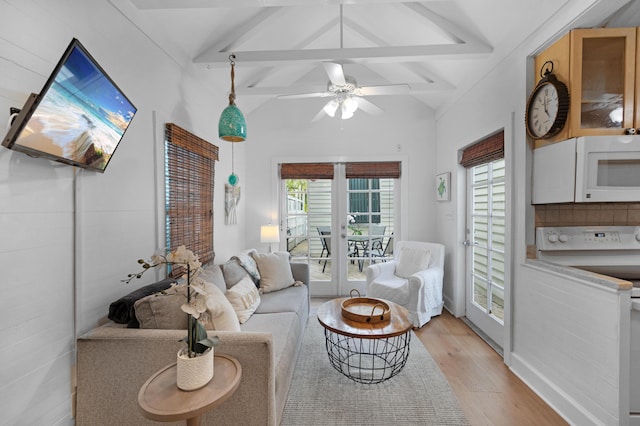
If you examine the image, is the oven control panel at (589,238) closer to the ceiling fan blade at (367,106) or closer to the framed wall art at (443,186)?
the framed wall art at (443,186)

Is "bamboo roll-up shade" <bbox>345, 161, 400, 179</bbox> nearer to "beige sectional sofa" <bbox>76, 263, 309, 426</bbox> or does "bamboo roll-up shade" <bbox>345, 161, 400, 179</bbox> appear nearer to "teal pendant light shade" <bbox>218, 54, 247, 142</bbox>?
"teal pendant light shade" <bbox>218, 54, 247, 142</bbox>

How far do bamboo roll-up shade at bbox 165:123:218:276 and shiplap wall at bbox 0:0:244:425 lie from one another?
19cm

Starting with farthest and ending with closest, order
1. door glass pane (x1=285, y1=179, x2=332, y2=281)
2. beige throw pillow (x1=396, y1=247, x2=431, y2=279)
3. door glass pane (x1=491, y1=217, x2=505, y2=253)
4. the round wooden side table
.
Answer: door glass pane (x1=285, y1=179, x2=332, y2=281), beige throw pillow (x1=396, y1=247, x2=431, y2=279), door glass pane (x1=491, y1=217, x2=505, y2=253), the round wooden side table

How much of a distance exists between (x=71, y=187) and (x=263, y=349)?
124 cm

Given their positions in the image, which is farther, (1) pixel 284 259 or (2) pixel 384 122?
(2) pixel 384 122

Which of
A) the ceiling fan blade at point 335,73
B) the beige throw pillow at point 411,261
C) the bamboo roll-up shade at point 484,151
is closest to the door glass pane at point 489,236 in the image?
the bamboo roll-up shade at point 484,151

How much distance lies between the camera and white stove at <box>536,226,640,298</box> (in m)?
1.93

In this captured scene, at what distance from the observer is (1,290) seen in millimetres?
1084

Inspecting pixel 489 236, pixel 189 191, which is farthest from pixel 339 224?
pixel 189 191

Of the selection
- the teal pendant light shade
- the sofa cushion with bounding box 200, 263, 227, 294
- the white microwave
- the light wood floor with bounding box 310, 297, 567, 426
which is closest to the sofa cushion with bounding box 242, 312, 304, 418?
the sofa cushion with bounding box 200, 263, 227, 294

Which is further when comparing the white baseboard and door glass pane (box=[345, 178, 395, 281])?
door glass pane (box=[345, 178, 395, 281])

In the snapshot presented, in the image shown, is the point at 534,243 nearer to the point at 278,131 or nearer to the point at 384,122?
the point at 384,122

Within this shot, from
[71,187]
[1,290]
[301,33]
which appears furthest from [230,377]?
[301,33]

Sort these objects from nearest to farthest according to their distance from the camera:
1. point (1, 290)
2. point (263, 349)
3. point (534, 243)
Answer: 1. point (1, 290)
2. point (263, 349)
3. point (534, 243)
